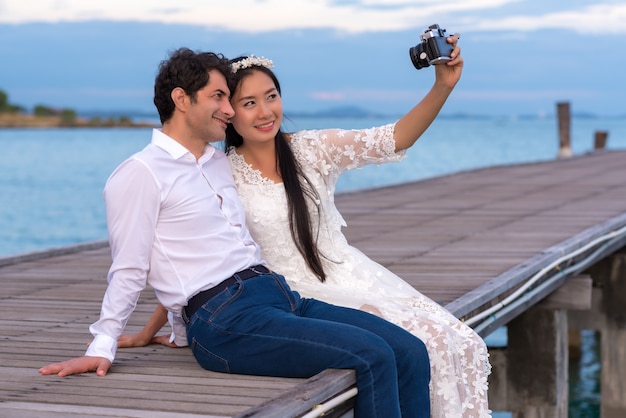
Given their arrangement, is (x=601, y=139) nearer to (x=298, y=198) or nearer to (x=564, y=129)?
(x=564, y=129)

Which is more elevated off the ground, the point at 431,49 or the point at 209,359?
the point at 431,49

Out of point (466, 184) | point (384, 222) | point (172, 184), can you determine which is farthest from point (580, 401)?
point (172, 184)

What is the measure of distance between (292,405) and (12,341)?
5.72 ft

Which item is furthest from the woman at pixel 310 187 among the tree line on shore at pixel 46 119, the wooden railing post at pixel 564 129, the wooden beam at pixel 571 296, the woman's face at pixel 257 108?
the tree line on shore at pixel 46 119

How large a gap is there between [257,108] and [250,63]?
181mm

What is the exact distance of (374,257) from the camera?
24.4ft

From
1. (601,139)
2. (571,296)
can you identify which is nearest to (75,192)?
(601,139)

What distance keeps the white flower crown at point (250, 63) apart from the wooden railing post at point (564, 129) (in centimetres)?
1910

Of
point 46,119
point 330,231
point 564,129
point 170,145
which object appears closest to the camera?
point 170,145

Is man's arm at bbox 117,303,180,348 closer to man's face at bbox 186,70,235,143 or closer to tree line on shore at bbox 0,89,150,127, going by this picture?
man's face at bbox 186,70,235,143

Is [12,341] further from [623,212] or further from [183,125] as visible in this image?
[623,212]

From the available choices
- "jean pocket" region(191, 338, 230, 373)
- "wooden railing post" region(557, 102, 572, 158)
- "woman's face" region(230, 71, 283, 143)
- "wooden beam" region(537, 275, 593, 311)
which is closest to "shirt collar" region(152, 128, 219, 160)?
"woman's face" region(230, 71, 283, 143)

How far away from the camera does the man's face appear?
402 centimetres

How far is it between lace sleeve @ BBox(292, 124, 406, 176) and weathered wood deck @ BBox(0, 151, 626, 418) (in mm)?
942
